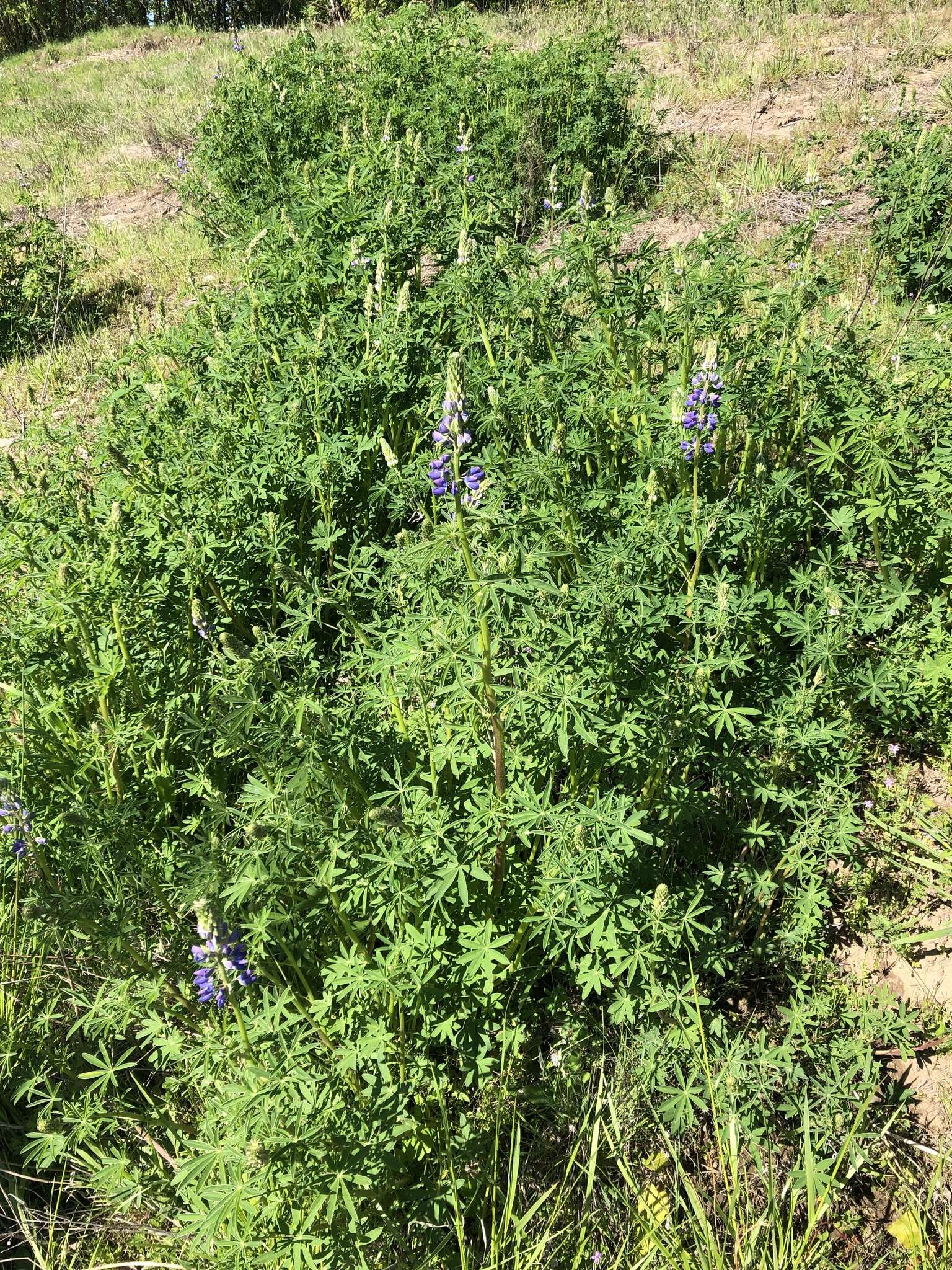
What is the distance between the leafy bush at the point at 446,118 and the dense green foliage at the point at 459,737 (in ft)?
10.8

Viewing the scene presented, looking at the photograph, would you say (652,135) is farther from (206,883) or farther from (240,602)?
(206,883)

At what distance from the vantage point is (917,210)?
5.51 metres

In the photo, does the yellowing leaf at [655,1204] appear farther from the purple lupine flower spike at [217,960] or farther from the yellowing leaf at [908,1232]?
the purple lupine flower spike at [217,960]

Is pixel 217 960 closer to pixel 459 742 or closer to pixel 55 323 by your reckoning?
pixel 459 742

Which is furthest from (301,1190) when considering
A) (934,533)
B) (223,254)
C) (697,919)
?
(223,254)

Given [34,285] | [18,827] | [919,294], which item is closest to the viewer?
[18,827]

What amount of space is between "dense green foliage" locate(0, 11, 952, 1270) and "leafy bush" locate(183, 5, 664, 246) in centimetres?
328

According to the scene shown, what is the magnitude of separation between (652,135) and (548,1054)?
314 inches

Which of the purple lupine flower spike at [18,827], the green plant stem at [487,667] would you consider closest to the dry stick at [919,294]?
the green plant stem at [487,667]

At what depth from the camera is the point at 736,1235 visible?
2.32 metres

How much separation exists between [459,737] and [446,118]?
615 cm

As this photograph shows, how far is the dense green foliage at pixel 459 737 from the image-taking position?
2.40 m

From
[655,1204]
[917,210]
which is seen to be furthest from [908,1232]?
[917,210]

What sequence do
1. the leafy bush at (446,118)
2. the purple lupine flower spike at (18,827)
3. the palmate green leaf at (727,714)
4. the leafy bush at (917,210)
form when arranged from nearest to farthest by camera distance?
1. the purple lupine flower spike at (18,827)
2. the palmate green leaf at (727,714)
3. the leafy bush at (917,210)
4. the leafy bush at (446,118)
